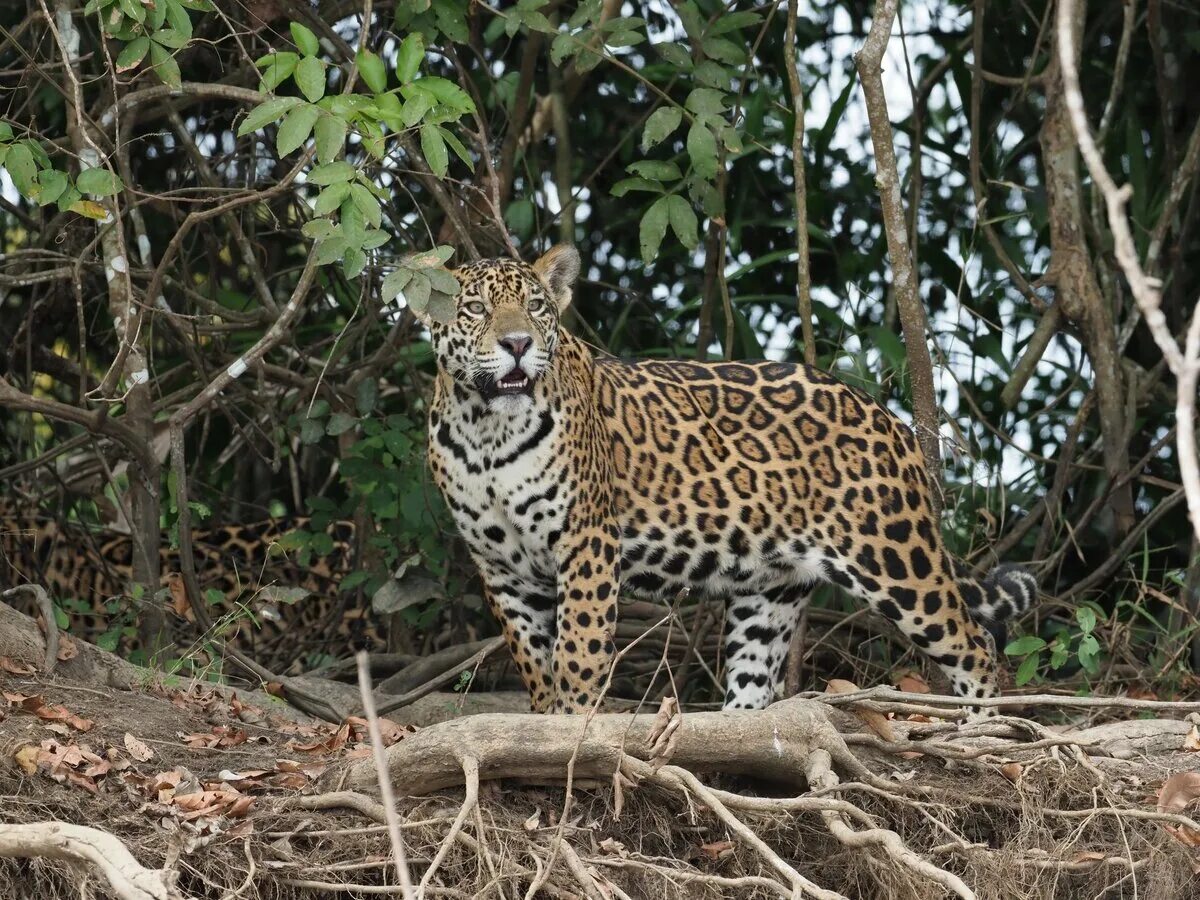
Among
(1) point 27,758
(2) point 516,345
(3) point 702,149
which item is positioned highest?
(3) point 702,149

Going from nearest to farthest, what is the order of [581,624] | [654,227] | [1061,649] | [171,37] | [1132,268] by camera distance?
[1132,268] → [171,37] → [581,624] → [1061,649] → [654,227]

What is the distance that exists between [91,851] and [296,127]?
226 cm

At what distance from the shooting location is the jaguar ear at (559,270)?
6.60m

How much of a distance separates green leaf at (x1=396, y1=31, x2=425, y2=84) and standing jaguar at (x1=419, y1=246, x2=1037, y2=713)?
3.24 ft

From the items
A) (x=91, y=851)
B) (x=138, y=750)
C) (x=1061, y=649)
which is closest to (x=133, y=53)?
(x=138, y=750)

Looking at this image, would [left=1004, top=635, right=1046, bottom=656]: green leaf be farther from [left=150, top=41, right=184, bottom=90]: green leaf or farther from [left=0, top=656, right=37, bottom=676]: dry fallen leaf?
[left=150, top=41, right=184, bottom=90]: green leaf

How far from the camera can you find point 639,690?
329 inches

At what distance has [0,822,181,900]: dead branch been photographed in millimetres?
3795

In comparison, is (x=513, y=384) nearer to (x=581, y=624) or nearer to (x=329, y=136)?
(x=581, y=624)

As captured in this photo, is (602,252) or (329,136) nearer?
(329,136)

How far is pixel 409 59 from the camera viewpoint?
5508 mm

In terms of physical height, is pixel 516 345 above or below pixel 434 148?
below

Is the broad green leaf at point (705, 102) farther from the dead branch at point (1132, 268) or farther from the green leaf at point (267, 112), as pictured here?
the dead branch at point (1132, 268)

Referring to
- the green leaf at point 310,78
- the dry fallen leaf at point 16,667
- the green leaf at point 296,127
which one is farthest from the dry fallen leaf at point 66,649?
the green leaf at point 310,78
